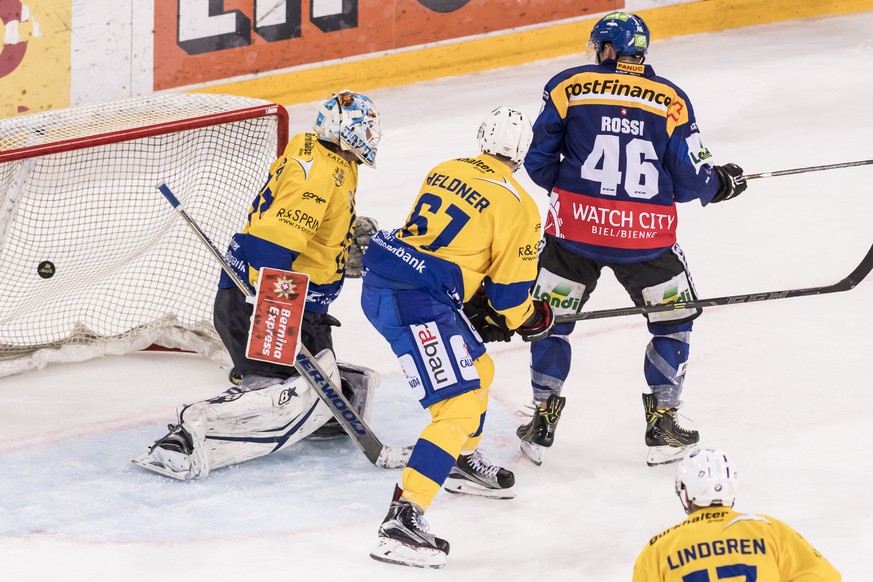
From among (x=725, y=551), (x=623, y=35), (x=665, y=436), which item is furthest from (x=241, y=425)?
(x=725, y=551)

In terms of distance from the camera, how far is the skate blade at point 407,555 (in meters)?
3.45

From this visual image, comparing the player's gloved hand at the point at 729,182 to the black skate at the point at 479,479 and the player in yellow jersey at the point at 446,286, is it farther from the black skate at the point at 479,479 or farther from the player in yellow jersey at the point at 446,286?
the black skate at the point at 479,479

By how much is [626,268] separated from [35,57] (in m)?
3.47

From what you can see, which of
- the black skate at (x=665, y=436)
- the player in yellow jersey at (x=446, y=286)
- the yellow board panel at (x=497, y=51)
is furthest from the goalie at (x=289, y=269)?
the yellow board panel at (x=497, y=51)

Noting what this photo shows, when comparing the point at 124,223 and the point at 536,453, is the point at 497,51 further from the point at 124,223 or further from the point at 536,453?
the point at 536,453

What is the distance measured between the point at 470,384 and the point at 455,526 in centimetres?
43

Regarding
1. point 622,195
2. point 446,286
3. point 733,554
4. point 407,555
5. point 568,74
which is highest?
point 568,74

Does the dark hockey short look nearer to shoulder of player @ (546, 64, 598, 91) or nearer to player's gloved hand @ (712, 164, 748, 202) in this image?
player's gloved hand @ (712, 164, 748, 202)

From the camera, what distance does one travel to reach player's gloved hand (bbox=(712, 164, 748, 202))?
411cm

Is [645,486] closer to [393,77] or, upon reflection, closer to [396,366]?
[396,366]

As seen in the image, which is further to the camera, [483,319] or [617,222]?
[617,222]

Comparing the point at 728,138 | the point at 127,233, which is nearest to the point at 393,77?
the point at 728,138

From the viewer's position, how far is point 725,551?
2580 millimetres

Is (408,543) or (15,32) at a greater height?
(15,32)
